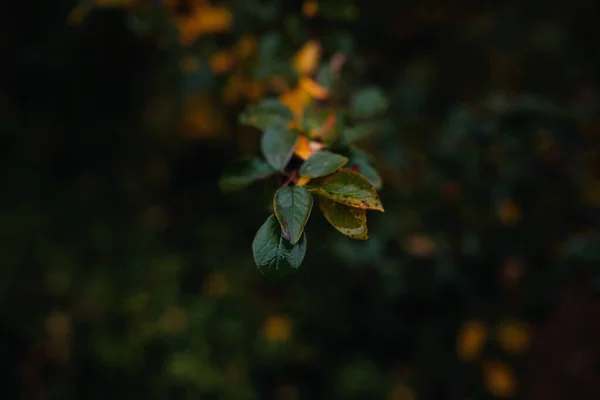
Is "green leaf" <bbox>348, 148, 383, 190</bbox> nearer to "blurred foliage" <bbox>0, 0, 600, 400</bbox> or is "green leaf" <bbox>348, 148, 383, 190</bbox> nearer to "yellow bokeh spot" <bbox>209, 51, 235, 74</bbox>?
"blurred foliage" <bbox>0, 0, 600, 400</bbox>

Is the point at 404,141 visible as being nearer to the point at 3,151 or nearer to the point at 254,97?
the point at 254,97

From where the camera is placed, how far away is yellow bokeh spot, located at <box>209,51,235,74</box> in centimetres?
127

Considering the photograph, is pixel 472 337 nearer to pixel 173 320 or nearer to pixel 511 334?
pixel 511 334

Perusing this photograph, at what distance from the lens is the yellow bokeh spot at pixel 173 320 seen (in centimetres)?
181

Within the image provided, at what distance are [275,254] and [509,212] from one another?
1059mm

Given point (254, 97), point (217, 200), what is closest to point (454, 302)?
point (254, 97)

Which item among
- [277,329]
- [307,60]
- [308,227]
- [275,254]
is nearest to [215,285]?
[277,329]

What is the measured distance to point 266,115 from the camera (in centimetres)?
81

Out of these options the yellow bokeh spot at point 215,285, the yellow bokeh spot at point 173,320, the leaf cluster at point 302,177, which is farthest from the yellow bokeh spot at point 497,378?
the leaf cluster at point 302,177

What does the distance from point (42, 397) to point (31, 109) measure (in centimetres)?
120

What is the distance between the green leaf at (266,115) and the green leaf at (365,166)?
0.14m

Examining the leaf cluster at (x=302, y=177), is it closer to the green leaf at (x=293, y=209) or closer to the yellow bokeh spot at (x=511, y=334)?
the green leaf at (x=293, y=209)

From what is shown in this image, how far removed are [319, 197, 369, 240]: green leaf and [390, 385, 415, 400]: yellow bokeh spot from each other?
4.62ft

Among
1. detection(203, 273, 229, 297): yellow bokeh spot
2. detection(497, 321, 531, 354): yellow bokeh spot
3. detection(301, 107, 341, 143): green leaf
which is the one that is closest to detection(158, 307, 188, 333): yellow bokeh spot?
detection(203, 273, 229, 297): yellow bokeh spot
